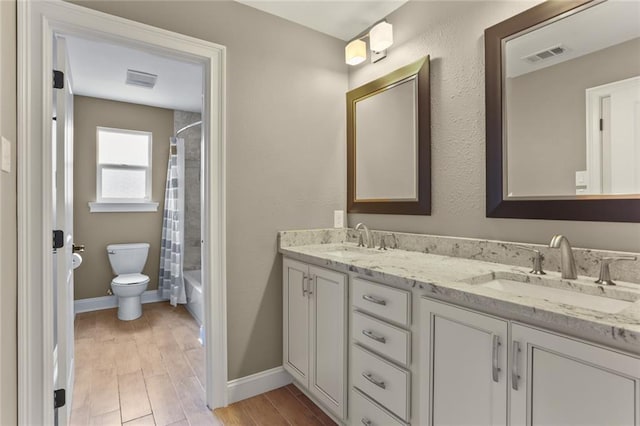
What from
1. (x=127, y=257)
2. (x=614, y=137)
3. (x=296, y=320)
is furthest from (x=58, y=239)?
(x=614, y=137)

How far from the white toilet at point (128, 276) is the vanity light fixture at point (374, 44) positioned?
299 centimetres

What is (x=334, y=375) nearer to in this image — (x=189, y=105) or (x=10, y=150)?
(x=10, y=150)

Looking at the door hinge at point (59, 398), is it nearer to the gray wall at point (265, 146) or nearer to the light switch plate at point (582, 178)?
the gray wall at point (265, 146)

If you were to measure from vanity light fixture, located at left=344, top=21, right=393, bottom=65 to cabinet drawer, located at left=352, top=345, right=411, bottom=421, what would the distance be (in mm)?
1820

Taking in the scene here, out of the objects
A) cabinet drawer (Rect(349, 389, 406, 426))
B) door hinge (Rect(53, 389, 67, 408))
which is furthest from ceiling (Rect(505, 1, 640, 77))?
door hinge (Rect(53, 389, 67, 408))

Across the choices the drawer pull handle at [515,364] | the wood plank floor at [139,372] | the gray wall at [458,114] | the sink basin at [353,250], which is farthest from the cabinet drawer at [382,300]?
the wood plank floor at [139,372]

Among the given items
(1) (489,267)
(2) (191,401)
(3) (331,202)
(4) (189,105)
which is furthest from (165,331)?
(1) (489,267)

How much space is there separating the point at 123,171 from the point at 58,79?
2.62 metres

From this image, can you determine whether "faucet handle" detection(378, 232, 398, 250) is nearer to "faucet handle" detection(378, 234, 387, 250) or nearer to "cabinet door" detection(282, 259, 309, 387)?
"faucet handle" detection(378, 234, 387, 250)

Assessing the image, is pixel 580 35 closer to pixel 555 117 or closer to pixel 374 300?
pixel 555 117

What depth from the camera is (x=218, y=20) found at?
1991 mm

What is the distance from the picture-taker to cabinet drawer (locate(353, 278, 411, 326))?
1.35m

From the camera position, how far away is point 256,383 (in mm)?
2123

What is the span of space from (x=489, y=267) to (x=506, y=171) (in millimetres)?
468
